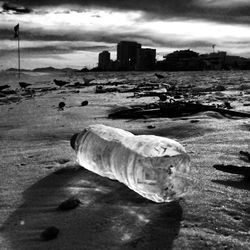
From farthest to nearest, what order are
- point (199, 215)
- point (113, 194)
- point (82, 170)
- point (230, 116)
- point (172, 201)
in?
point (230, 116), point (82, 170), point (113, 194), point (172, 201), point (199, 215)

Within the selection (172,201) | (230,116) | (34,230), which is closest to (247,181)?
(172,201)

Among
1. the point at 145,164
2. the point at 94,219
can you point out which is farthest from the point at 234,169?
the point at 94,219

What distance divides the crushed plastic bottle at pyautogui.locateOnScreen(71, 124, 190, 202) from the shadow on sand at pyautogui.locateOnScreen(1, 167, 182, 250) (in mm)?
60

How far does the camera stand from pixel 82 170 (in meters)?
2.20

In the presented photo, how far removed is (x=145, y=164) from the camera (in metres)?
1.74

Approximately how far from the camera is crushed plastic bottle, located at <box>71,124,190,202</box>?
1.68 m

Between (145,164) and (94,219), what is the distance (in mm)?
361

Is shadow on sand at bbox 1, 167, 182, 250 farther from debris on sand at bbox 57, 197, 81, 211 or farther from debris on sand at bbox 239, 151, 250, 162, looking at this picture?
debris on sand at bbox 239, 151, 250, 162

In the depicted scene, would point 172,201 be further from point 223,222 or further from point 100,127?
point 100,127

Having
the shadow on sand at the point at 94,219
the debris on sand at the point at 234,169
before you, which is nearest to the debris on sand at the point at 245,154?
the debris on sand at the point at 234,169

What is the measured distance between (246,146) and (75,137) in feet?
3.79

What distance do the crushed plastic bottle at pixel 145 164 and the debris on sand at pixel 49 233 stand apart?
18.3 inches

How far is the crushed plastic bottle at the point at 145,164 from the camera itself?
5.52ft

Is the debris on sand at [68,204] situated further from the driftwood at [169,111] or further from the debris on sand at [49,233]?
the driftwood at [169,111]
